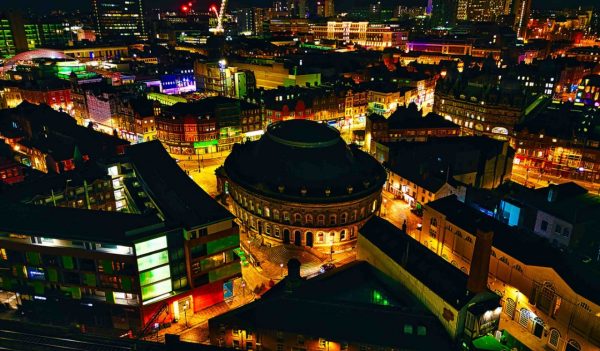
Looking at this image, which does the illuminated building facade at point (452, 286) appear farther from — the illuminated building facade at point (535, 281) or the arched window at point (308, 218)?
the arched window at point (308, 218)

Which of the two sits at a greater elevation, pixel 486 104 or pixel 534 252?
pixel 486 104

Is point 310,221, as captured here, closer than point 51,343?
No

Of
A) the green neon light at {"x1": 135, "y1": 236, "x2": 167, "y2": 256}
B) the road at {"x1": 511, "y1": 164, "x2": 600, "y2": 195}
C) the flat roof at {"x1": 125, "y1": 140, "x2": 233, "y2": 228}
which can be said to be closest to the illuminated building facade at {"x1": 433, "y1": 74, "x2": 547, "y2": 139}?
the road at {"x1": 511, "y1": 164, "x2": 600, "y2": 195}

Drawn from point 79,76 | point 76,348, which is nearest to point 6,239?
point 76,348

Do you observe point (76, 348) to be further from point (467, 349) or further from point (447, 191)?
point (447, 191)

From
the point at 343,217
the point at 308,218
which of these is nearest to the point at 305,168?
the point at 308,218

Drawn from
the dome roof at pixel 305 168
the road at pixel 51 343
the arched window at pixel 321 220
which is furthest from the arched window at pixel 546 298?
the road at pixel 51 343

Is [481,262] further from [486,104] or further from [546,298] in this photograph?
[486,104]
